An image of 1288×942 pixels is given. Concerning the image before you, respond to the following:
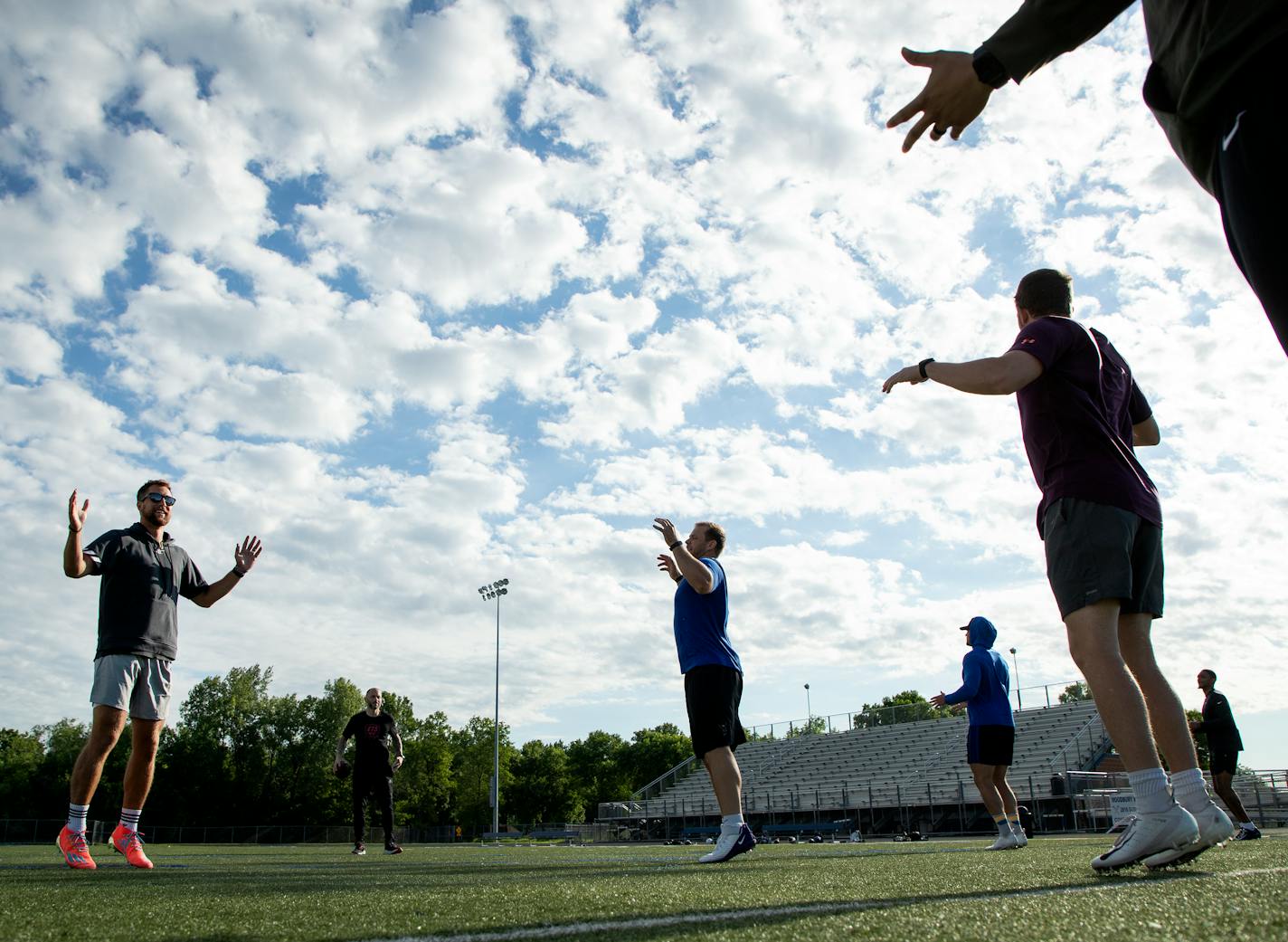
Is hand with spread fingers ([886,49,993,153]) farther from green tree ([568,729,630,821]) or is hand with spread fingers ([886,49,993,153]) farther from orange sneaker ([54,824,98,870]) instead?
green tree ([568,729,630,821])

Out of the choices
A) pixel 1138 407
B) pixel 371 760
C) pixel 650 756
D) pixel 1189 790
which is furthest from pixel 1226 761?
pixel 650 756

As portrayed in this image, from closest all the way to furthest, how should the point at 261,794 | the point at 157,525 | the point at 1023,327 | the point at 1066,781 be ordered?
the point at 1023,327 → the point at 157,525 → the point at 1066,781 → the point at 261,794

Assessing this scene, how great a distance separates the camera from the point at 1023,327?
3523 millimetres

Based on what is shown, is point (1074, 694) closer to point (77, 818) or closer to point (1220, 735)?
point (1220, 735)

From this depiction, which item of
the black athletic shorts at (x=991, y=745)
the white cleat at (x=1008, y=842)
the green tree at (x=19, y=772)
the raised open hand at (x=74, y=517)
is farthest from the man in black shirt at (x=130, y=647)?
the green tree at (x=19, y=772)

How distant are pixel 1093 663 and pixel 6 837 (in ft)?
137

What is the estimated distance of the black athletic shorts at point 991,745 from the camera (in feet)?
26.2

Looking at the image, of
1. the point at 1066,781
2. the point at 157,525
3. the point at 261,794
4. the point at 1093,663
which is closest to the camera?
the point at 1093,663

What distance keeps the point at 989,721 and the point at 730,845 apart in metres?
4.00

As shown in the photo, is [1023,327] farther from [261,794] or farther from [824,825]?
[261,794]

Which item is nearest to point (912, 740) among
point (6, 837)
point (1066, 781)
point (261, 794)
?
point (1066, 781)

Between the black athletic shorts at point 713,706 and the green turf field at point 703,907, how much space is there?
1.52 metres

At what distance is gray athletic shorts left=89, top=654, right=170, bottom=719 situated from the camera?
16.6ft

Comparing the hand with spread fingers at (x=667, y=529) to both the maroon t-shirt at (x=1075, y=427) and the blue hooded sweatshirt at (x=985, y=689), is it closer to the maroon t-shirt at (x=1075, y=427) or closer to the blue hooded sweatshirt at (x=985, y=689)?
the maroon t-shirt at (x=1075, y=427)
